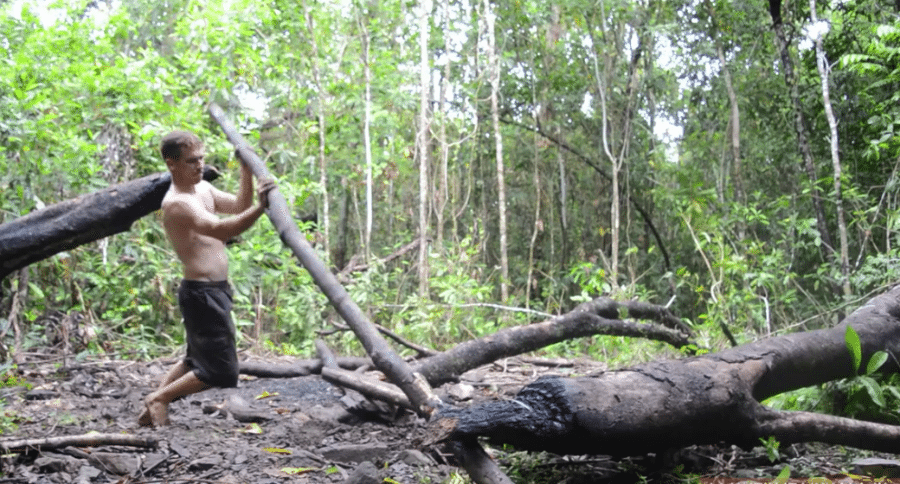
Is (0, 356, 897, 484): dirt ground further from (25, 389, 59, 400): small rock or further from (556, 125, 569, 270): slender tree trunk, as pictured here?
(556, 125, 569, 270): slender tree trunk

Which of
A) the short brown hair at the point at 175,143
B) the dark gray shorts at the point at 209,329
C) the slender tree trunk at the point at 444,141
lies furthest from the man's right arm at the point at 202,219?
the slender tree trunk at the point at 444,141

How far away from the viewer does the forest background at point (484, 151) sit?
646cm

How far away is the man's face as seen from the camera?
4.01m

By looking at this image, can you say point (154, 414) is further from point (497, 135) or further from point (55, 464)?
point (497, 135)

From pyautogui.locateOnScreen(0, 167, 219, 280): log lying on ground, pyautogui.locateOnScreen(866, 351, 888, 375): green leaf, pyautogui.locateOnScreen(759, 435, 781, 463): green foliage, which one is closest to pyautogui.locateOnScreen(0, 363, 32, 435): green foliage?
→ pyautogui.locateOnScreen(0, 167, 219, 280): log lying on ground

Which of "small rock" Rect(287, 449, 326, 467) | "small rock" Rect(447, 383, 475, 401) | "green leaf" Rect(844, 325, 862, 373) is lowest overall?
"small rock" Rect(287, 449, 326, 467)

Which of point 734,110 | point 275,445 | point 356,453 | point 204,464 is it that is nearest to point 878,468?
point 356,453

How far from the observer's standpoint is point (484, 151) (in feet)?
37.4

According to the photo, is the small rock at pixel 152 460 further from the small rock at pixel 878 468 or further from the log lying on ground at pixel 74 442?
the small rock at pixel 878 468

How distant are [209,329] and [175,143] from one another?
109cm

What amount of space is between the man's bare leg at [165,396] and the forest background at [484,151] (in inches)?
93.1

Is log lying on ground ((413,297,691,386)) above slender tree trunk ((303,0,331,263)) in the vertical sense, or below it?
below

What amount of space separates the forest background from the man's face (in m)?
2.62

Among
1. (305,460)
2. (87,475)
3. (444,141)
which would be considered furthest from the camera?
(444,141)
